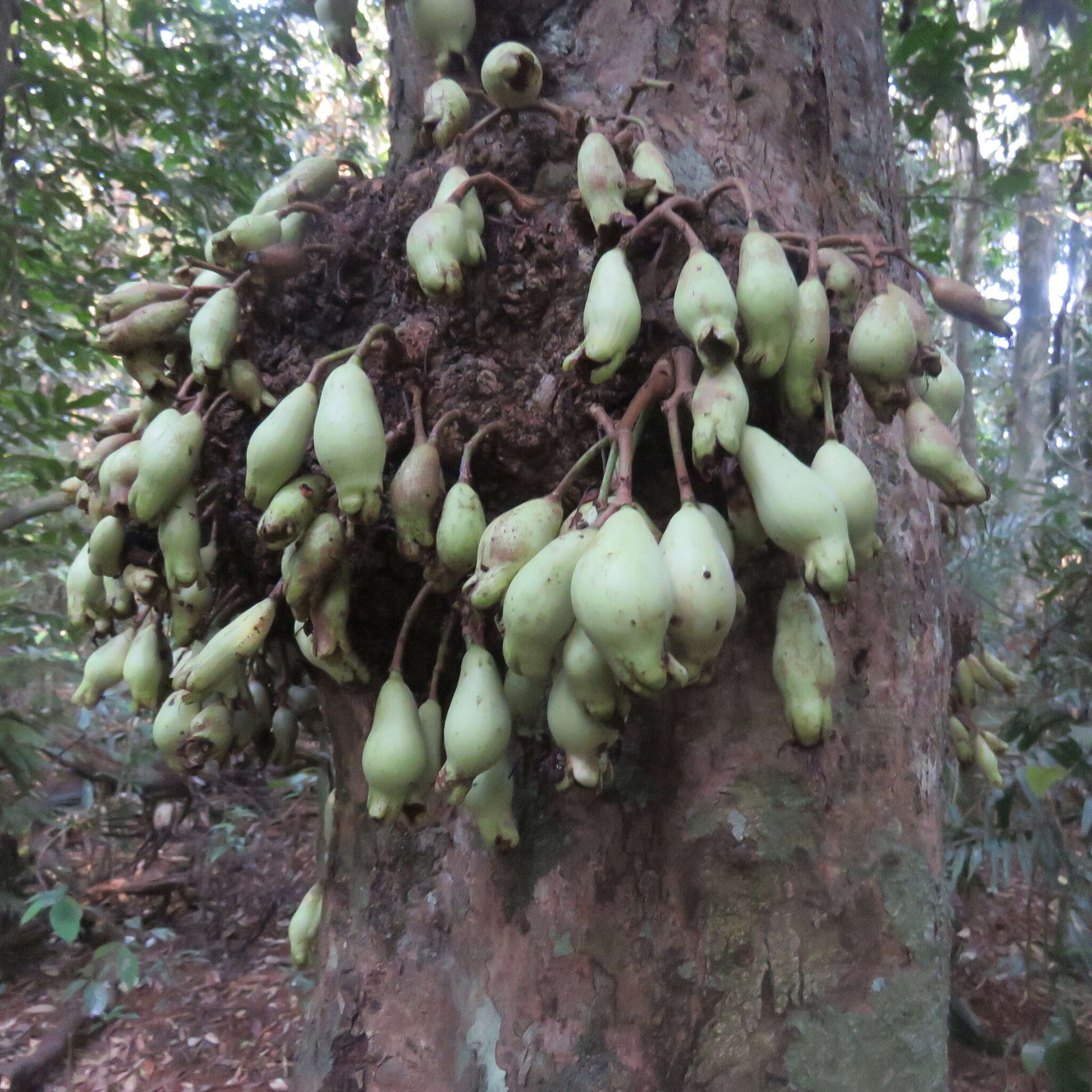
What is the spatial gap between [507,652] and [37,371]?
271 cm

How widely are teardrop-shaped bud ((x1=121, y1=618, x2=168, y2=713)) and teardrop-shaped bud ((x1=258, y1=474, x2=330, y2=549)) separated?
16.3 inches

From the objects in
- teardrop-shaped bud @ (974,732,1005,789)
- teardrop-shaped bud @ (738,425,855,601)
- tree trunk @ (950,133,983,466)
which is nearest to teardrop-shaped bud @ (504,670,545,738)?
teardrop-shaped bud @ (738,425,855,601)

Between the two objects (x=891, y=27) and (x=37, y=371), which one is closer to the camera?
(x=37, y=371)

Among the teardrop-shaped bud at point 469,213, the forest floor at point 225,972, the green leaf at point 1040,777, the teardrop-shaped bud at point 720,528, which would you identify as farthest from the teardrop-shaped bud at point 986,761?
the teardrop-shaped bud at point 469,213

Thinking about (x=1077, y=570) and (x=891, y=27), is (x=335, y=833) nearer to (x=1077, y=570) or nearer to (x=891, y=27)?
(x=1077, y=570)

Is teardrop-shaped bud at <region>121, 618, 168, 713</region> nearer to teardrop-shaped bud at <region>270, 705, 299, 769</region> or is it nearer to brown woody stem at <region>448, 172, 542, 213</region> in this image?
teardrop-shaped bud at <region>270, 705, 299, 769</region>

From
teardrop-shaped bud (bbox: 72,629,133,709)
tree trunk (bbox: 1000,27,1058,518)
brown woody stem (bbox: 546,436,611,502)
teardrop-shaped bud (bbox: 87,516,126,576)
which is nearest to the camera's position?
brown woody stem (bbox: 546,436,611,502)

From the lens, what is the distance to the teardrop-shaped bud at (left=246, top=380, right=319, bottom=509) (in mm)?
1063

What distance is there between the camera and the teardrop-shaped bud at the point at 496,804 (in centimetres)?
107

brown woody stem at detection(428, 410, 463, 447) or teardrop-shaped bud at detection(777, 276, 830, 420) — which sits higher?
teardrop-shaped bud at detection(777, 276, 830, 420)

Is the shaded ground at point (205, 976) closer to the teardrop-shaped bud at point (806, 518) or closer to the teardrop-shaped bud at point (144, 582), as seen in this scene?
the teardrop-shaped bud at point (144, 582)

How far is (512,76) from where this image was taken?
118 centimetres

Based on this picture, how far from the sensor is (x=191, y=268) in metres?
1.36

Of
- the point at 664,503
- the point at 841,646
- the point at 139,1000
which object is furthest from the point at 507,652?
the point at 139,1000
